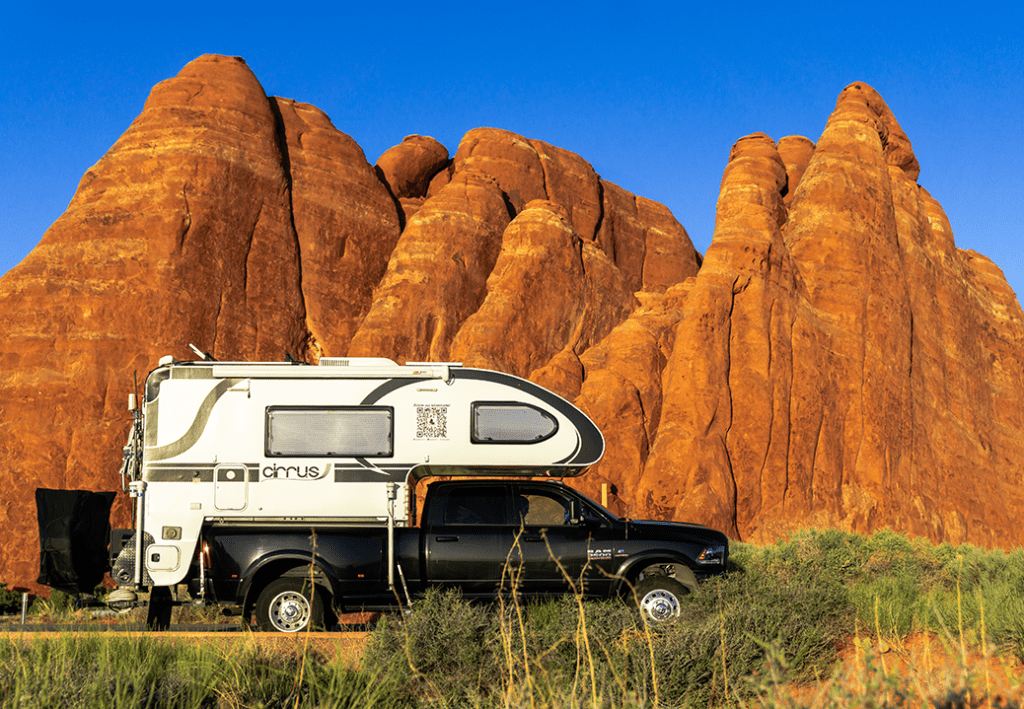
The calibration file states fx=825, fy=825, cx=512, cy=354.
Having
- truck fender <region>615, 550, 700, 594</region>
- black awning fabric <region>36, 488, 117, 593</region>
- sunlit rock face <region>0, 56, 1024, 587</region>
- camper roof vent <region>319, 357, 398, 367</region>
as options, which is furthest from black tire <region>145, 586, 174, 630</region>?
sunlit rock face <region>0, 56, 1024, 587</region>

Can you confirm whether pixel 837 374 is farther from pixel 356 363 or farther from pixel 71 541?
pixel 71 541

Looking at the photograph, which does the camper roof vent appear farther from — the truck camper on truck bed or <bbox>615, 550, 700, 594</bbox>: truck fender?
<bbox>615, 550, 700, 594</bbox>: truck fender

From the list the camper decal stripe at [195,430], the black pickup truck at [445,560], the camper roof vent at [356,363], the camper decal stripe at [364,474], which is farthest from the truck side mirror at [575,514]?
the camper decal stripe at [195,430]

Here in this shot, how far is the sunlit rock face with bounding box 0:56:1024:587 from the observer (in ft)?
96.0

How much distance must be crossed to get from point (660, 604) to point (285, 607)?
4.42 meters

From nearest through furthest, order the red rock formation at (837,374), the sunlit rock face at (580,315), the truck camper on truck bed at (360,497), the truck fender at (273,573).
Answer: the truck fender at (273,573)
the truck camper on truck bed at (360,497)
the sunlit rock face at (580,315)
the red rock formation at (837,374)

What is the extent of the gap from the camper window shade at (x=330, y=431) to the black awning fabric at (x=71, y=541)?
2676 mm

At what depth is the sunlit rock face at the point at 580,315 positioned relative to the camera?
29250 mm

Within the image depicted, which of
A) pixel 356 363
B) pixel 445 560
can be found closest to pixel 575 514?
pixel 445 560

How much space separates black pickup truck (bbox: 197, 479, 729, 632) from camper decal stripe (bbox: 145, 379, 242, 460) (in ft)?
6.45

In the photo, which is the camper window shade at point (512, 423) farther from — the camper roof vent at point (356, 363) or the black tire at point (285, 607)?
the black tire at point (285, 607)

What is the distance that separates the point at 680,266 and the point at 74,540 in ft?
141

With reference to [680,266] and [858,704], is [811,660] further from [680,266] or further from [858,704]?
[680,266]

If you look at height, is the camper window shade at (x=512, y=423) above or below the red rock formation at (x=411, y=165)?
below
